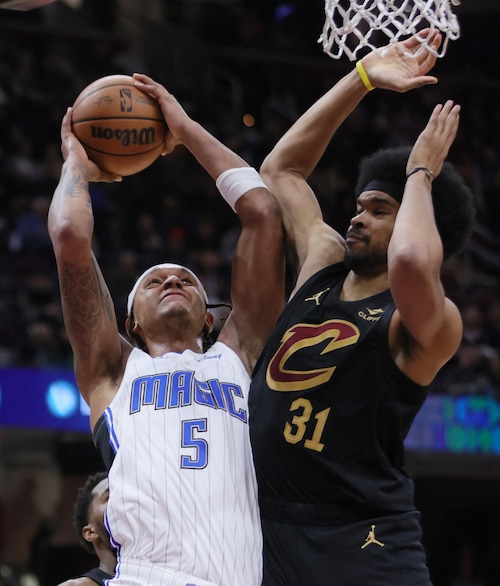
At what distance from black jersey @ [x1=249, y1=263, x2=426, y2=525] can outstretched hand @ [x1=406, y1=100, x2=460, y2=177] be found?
18.1 inches

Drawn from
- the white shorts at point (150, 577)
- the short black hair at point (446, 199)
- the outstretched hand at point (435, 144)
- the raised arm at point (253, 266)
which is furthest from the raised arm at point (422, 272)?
the white shorts at point (150, 577)

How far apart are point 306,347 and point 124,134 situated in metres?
1.14

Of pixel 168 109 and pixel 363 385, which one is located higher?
pixel 168 109

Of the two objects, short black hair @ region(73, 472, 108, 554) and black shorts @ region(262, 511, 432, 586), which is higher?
black shorts @ region(262, 511, 432, 586)

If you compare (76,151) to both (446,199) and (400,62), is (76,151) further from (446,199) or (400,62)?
(446,199)

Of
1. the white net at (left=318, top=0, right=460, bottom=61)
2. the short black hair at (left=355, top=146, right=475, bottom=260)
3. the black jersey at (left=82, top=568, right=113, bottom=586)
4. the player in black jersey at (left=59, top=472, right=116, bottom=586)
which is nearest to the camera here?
the short black hair at (left=355, top=146, right=475, bottom=260)

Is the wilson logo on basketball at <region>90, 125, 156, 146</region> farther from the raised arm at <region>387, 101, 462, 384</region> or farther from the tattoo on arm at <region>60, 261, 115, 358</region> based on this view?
the raised arm at <region>387, 101, 462, 384</region>

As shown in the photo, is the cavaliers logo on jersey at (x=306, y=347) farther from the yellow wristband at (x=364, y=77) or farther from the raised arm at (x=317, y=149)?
the yellow wristband at (x=364, y=77)

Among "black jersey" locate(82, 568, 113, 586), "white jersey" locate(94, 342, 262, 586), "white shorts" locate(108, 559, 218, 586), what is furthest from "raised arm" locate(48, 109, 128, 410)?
"black jersey" locate(82, 568, 113, 586)

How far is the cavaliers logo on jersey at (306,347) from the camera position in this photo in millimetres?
3330

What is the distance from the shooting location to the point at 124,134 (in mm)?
3916

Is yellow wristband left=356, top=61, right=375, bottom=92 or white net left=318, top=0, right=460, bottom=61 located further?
yellow wristband left=356, top=61, right=375, bottom=92

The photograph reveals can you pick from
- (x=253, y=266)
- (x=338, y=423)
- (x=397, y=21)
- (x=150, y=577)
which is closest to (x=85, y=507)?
(x=150, y=577)

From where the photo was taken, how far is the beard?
3.46m
